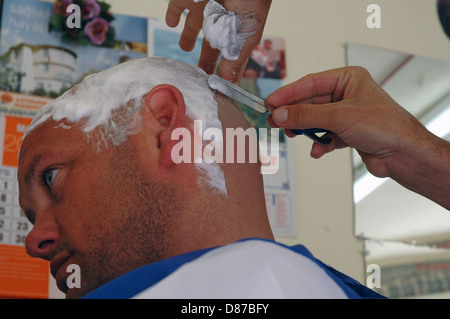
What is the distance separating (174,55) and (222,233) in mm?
1349

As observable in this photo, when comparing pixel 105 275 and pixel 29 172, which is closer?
pixel 105 275

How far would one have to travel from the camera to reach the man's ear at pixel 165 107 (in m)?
1.21

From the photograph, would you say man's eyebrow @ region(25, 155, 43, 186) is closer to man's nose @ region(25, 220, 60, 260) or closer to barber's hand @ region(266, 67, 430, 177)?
man's nose @ region(25, 220, 60, 260)

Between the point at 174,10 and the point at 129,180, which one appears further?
the point at 174,10

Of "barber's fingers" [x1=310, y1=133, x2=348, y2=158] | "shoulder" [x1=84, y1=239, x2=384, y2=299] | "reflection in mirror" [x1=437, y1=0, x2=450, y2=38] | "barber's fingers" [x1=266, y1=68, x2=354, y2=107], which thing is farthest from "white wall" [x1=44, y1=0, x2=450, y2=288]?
"shoulder" [x1=84, y1=239, x2=384, y2=299]

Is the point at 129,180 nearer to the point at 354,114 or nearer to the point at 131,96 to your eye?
the point at 131,96

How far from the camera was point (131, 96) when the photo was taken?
1272mm

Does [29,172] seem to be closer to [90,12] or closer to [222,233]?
[222,233]

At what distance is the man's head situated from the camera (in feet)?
3.74

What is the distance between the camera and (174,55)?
7.64 feet

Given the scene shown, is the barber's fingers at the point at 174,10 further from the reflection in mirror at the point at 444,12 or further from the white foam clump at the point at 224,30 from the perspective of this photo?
the reflection in mirror at the point at 444,12

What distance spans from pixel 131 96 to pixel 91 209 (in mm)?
290

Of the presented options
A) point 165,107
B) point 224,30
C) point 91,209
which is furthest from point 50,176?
point 224,30
